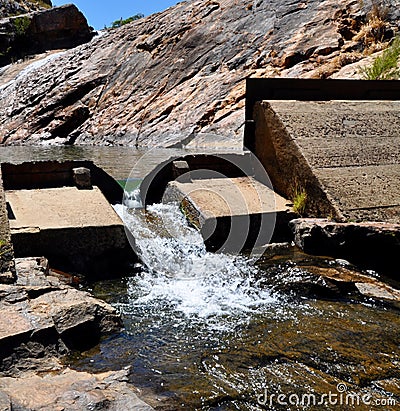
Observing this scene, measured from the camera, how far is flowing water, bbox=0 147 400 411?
2.92 meters

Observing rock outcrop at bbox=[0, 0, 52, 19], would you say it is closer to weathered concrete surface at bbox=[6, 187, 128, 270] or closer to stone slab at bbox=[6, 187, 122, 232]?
stone slab at bbox=[6, 187, 122, 232]

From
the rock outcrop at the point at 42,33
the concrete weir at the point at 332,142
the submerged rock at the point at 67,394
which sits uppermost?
the rock outcrop at the point at 42,33

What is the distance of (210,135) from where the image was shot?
1653 cm

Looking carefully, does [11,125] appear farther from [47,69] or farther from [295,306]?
[295,306]

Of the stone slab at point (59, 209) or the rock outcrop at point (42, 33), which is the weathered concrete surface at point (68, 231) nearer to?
the stone slab at point (59, 209)

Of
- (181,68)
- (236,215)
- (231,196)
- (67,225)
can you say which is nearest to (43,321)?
(67,225)

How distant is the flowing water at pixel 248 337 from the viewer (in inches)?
115

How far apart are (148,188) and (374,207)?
3.43m

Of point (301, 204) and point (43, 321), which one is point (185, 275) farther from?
point (43, 321)

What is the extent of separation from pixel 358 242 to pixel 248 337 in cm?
215

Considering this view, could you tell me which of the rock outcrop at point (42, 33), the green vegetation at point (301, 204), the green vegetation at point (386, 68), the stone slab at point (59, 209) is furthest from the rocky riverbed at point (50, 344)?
the rock outcrop at point (42, 33)

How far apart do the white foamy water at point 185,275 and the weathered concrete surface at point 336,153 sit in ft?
4.67

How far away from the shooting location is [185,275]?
518cm

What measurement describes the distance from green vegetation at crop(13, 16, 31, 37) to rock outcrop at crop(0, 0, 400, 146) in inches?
368
